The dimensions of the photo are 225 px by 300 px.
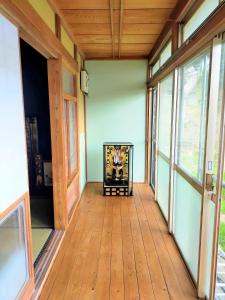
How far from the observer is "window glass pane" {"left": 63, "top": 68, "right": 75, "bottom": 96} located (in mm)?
3059

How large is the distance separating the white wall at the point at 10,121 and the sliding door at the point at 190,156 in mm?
1425

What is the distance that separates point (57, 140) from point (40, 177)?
1579 millimetres

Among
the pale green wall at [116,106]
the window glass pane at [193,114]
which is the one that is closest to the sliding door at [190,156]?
the window glass pane at [193,114]

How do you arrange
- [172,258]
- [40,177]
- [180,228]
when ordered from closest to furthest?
[172,258] → [180,228] → [40,177]

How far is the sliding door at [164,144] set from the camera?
3121 mm

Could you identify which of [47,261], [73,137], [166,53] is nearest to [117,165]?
[73,137]

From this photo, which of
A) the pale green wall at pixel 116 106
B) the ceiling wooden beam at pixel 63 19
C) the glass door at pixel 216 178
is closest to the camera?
the glass door at pixel 216 178

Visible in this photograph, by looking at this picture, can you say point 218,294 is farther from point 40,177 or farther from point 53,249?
point 40,177

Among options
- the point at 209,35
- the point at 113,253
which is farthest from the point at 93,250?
the point at 209,35

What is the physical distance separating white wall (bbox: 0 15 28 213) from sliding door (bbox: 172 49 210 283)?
142 centimetres

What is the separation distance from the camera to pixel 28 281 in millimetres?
1771

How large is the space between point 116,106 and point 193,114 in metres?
2.78

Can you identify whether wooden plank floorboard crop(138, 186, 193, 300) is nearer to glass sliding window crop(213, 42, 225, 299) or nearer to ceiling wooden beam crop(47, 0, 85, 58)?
glass sliding window crop(213, 42, 225, 299)

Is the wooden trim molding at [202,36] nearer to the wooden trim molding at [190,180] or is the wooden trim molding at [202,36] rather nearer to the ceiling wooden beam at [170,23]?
the ceiling wooden beam at [170,23]
